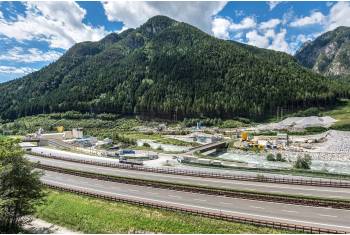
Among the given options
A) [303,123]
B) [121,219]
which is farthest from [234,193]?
[303,123]

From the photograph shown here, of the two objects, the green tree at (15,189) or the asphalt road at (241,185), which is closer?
the green tree at (15,189)

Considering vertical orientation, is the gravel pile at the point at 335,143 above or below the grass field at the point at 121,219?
above

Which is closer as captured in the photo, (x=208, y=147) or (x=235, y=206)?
(x=235, y=206)

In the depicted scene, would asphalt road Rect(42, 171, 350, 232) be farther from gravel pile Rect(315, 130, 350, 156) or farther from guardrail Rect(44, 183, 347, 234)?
gravel pile Rect(315, 130, 350, 156)

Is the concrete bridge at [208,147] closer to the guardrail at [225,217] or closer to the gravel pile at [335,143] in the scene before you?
the gravel pile at [335,143]

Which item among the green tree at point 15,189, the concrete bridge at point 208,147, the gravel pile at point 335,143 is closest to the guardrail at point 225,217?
the green tree at point 15,189

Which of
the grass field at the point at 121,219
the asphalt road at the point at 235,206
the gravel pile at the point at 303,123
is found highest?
the gravel pile at the point at 303,123

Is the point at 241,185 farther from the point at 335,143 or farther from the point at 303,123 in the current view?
the point at 303,123
